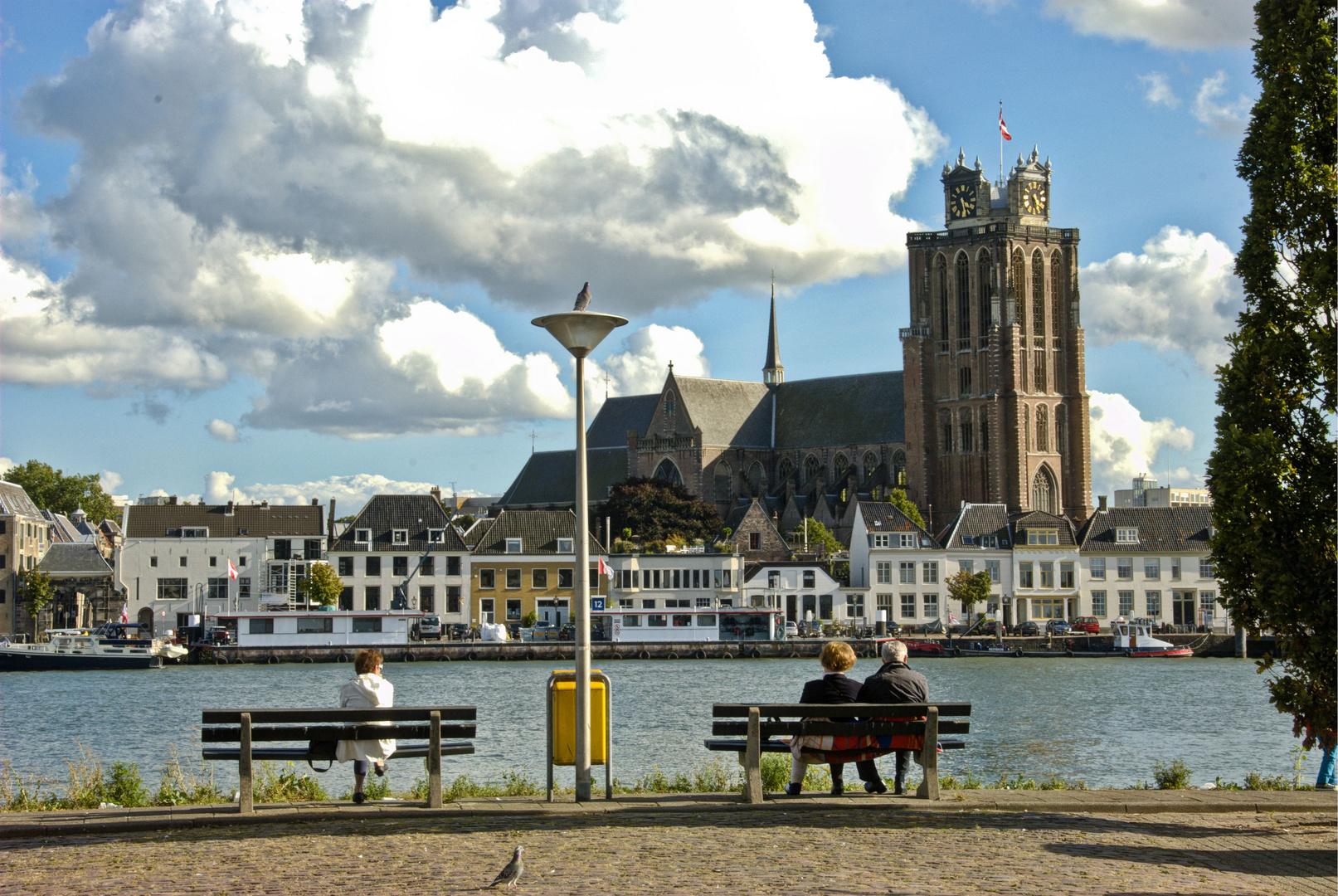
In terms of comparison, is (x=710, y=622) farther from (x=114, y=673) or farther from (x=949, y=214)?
(x=949, y=214)

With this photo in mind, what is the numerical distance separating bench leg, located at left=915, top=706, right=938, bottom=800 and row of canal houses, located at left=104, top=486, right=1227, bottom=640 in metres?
A: 62.0

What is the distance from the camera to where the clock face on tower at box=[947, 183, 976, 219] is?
12012cm

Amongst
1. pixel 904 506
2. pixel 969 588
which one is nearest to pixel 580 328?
pixel 969 588

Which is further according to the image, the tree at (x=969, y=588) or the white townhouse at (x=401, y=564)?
the tree at (x=969, y=588)

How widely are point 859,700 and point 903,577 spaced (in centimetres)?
7459

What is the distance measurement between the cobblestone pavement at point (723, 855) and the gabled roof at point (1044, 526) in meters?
78.2

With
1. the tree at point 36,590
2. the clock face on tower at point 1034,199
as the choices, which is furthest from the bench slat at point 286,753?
the clock face on tower at point 1034,199

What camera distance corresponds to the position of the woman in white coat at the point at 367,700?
12109mm

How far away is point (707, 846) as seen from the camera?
1036cm

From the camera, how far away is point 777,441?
447ft

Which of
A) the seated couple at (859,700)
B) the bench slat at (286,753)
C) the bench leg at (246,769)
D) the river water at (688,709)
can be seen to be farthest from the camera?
the river water at (688,709)

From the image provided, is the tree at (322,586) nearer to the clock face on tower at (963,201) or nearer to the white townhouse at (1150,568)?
the white townhouse at (1150,568)

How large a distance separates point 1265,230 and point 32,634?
87660mm

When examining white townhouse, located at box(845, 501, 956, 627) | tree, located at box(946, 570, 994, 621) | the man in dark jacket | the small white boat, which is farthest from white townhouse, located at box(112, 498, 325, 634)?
the man in dark jacket
